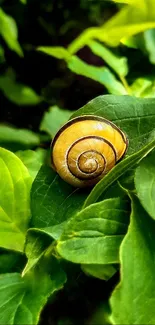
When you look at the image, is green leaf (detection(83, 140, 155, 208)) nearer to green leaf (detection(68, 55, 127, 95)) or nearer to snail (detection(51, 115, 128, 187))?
snail (detection(51, 115, 128, 187))

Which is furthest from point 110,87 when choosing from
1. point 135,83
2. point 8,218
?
point 8,218

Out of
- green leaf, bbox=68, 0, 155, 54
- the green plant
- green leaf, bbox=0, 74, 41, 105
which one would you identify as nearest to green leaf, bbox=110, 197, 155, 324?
the green plant

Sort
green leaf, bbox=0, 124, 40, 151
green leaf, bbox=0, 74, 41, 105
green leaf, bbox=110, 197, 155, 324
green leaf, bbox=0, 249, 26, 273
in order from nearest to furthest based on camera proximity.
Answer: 1. green leaf, bbox=110, 197, 155, 324
2. green leaf, bbox=0, 249, 26, 273
3. green leaf, bbox=0, 124, 40, 151
4. green leaf, bbox=0, 74, 41, 105

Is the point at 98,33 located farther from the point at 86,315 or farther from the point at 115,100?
the point at 86,315

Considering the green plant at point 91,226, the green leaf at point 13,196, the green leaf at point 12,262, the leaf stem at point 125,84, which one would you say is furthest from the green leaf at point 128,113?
the leaf stem at point 125,84

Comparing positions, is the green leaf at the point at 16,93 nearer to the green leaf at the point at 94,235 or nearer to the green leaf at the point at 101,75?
the green leaf at the point at 101,75
